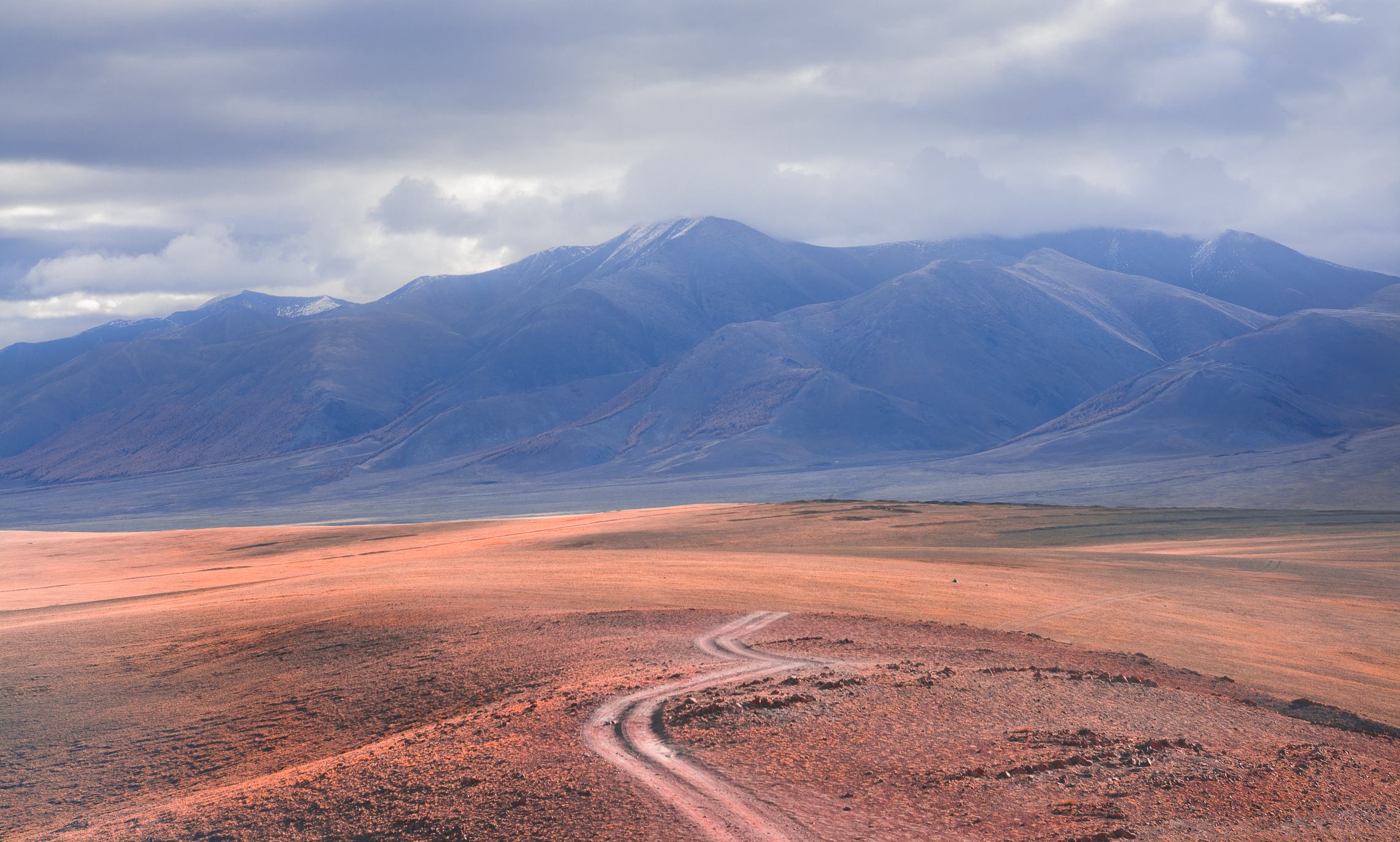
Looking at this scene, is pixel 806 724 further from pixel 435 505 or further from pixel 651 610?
pixel 435 505

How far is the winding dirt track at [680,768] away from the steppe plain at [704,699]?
272 mm

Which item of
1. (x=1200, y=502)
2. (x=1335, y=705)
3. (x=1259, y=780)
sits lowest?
(x=1200, y=502)

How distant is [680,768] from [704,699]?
9.86 feet

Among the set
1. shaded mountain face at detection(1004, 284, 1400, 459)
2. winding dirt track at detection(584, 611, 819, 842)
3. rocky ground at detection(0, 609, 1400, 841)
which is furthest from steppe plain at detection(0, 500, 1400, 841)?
shaded mountain face at detection(1004, 284, 1400, 459)

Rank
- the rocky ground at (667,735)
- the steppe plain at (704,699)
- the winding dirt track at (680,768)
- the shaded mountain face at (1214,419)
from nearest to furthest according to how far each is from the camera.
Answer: the winding dirt track at (680,768) → the rocky ground at (667,735) → the steppe plain at (704,699) → the shaded mountain face at (1214,419)

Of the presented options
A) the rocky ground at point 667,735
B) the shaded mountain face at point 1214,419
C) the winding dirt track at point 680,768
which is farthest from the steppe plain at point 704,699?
the shaded mountain face at point 1214,419

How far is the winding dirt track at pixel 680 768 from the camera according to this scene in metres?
11.2

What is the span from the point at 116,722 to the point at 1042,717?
56.0 ft

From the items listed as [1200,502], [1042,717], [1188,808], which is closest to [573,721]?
[1042,717]

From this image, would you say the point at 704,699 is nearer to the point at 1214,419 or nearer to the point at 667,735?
the point at 667,735

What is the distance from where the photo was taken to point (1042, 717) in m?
15.7

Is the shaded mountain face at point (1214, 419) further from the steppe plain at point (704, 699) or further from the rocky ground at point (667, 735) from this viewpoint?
the rocky ground at point (667, 735)

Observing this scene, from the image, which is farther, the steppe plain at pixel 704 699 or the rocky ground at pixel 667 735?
the steppe plain at pixel 704 699

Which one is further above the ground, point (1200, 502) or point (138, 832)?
point (138, 832)
